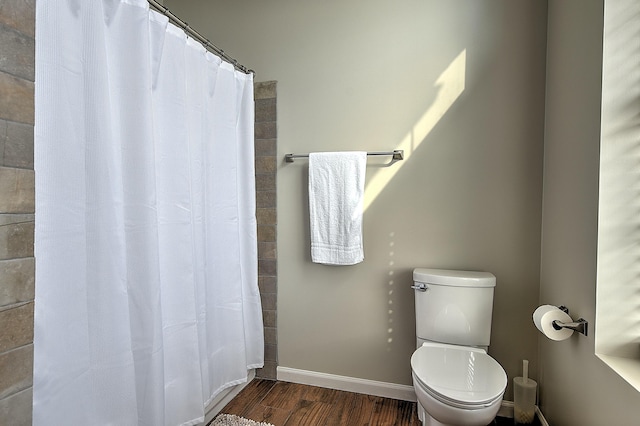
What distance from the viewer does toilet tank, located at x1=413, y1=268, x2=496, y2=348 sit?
6.00 feet

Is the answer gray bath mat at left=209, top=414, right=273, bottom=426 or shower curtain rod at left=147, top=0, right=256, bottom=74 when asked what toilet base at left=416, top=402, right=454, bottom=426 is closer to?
gray bath mat at left=209, top=414, right=273, bottom=426

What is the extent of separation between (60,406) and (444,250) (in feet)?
5.85

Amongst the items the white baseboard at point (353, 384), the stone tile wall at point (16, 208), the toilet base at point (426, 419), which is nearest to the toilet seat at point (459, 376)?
the toilet base at point (426, 419)

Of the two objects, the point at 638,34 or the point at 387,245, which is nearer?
the point at 638,34

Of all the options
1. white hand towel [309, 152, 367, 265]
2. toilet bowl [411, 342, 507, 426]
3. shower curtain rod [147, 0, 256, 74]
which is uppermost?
shower curtain rod [147, 0, 256, 74]

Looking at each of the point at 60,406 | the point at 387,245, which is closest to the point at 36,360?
the point at 60,406

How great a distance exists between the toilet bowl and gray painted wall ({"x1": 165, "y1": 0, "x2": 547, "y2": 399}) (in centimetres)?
38

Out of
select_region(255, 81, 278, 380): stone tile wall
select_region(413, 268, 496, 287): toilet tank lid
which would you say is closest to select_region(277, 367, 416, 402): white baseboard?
select_region(255, 81, 278, 380): stone tile wall

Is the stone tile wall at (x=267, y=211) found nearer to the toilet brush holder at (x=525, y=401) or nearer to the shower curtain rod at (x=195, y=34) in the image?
Answer: the shower curtain rod at (x=195, y=34)

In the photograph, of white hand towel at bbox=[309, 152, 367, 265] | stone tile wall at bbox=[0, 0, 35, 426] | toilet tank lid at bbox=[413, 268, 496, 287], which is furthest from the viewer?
white hand towel at bbox=[309, 152, 367, 265]

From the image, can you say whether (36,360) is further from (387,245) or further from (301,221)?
(387,245)

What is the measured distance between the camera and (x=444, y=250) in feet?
6.71

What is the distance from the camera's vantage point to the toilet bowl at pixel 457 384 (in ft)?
4.51

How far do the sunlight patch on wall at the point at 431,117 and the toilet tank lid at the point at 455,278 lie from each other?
52cm
